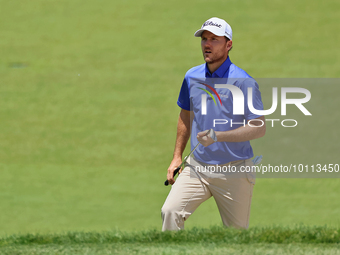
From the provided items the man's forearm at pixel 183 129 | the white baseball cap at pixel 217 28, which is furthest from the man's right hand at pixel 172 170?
Result: the white baseball cap at pixel 217 28

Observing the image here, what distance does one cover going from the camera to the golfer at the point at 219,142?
3.68 metres

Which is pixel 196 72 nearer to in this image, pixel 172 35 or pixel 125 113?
pixel 125 113

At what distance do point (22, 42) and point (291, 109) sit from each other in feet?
17.3

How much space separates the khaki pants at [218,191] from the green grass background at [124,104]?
106cm

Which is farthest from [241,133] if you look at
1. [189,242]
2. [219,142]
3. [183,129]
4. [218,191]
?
[189,242]

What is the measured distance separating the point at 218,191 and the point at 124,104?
541cm

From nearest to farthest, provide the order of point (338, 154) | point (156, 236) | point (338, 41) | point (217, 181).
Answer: point (156, 236) < point (217, 181) < point (338, 154) < point (338, 41)

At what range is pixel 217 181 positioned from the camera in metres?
3.79

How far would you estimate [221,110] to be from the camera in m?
3.77

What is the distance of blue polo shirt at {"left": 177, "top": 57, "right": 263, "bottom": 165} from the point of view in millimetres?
3709

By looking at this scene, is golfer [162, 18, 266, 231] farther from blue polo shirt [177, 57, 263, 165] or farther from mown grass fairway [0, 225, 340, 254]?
mown grass fairway [0, 225, 340, 254]

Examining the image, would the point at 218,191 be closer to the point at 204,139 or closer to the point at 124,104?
the point at 204,139

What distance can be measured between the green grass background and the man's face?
5.52 feet

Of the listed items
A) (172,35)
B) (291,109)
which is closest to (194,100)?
(291,109)
